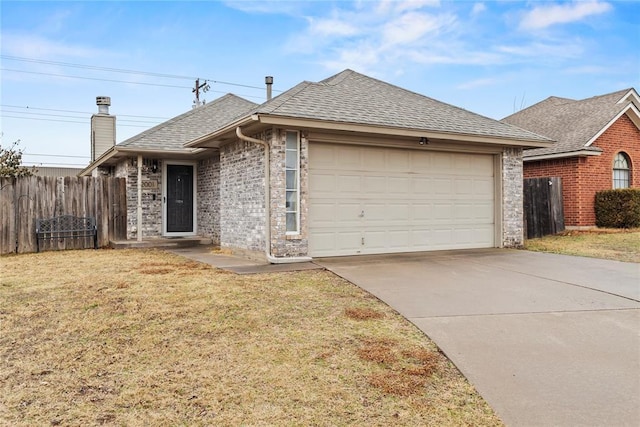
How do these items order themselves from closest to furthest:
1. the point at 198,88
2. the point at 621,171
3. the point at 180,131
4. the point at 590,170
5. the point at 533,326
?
the point at 533,326 < the point at 180,131 < the point at 590,170 < the point at 621,171 < the point at 198,88

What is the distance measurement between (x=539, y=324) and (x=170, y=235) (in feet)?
36.9

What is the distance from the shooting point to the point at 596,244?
11.7 meters

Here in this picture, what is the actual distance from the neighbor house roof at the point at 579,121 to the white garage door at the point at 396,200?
5.58 m

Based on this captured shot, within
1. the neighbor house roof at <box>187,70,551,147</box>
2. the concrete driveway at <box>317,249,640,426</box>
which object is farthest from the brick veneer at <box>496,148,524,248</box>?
the concrete driveway at <box>317,249,640,426</box>

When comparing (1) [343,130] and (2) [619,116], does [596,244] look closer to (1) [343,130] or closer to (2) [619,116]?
(2) [619,116]

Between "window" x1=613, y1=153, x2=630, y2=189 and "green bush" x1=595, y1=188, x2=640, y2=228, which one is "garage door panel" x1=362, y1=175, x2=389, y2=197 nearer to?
"green bush" x1=595, y1=188, x2=640, y2=228

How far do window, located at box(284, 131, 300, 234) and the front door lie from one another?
20.3 ft

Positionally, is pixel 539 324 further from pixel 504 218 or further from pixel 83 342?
pixel 504 218

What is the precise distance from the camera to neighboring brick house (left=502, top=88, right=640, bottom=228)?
14.9 metres

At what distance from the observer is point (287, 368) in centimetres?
368

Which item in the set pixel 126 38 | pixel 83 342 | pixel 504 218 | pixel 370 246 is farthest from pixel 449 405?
pixel 126 38

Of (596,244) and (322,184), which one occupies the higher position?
(322,184)

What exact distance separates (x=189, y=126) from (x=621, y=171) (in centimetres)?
1527

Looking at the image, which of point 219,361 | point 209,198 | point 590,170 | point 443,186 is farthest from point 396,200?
point 590,170
